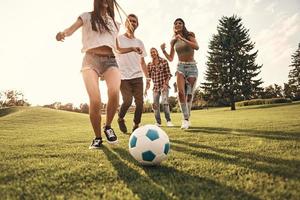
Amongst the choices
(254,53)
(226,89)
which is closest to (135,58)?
(226,89)

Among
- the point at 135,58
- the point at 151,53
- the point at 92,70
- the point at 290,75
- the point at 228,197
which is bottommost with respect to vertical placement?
the point at 228,197

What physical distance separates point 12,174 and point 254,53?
45.0 meters

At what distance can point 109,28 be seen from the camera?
5.05 meters

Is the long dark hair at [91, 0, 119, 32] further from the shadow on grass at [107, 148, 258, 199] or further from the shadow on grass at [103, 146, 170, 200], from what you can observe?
the shadow on grass at [107, 148, 258, 199]

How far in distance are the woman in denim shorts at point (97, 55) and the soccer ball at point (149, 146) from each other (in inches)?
55.2

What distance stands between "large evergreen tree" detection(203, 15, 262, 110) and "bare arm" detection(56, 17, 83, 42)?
37.7 m

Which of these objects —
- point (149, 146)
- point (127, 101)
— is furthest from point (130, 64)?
point (149, 146)

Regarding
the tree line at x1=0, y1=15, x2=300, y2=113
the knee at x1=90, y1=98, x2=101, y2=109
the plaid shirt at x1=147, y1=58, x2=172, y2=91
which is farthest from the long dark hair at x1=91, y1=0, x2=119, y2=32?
the tree line at x1=0, y1=15, x2=300, y2=113

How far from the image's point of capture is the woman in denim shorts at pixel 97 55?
477 centimetres

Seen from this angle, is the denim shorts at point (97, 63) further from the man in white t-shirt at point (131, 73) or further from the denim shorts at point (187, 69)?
the denim shorts at point (187, 69)

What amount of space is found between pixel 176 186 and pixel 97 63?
2.93 metres

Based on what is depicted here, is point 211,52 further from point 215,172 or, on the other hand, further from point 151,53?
point 215,172

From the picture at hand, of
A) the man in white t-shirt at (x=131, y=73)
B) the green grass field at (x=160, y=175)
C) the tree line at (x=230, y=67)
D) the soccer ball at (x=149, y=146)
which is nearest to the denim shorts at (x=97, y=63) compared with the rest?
the green grass field at (x=160, y=175)

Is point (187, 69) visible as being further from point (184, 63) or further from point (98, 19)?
point (98, 19)
